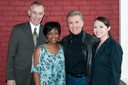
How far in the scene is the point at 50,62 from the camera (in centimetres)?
311

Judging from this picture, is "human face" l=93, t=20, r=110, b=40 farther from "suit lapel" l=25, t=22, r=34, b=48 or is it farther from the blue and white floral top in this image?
"suit lapel" l=25, t=22, r=34, b=48

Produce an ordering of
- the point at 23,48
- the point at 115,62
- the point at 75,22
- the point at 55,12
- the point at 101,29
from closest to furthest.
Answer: the point at 115,62 < the point at 101,29 < the point at 75,22 < the point at 23,48 < the point at 55,12

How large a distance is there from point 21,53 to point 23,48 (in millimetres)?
79

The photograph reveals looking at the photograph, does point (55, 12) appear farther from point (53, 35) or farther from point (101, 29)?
point (101, 29)

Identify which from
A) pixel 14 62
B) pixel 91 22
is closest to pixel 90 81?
pixel 14 62

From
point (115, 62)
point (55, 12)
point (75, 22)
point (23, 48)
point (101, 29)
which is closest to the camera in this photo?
point (115, 62)

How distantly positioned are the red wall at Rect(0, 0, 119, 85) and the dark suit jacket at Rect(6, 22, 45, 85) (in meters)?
0.85

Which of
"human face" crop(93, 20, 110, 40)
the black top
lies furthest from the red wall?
"human face" crop(93, 20, 110, 40)

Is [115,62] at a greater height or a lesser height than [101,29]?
lesser

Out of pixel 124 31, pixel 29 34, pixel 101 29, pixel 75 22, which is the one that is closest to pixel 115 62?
pixel 101 29

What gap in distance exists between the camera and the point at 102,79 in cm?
305

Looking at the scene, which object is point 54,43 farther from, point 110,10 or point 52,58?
point 110,10

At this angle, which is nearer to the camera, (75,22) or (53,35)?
(53,35)

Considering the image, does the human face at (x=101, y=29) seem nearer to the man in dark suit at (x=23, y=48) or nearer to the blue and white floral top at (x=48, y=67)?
the blue and white floral top at (x=48, y=67)
